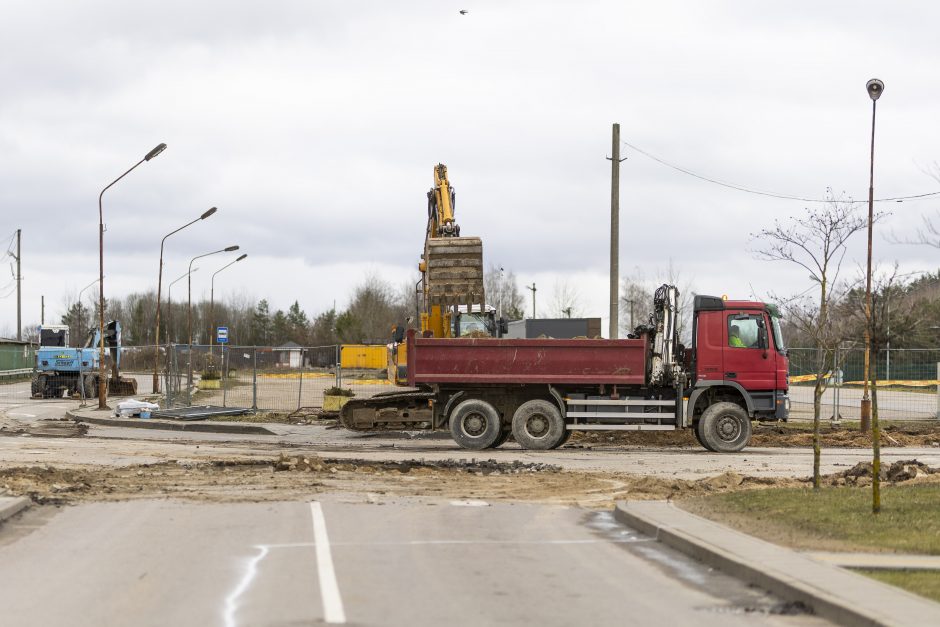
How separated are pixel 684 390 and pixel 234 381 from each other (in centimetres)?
1767

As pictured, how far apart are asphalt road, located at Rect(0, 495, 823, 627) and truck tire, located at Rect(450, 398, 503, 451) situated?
33.2ft

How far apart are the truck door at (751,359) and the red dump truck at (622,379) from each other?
2 centimetres

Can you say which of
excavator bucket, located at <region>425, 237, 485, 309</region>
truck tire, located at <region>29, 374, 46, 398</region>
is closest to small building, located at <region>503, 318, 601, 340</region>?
truck tire, located at <region>29, 374, 46, 398</region>

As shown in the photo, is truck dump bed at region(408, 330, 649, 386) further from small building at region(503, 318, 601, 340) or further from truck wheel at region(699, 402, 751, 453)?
small building at region(503, 318, 601, 340)

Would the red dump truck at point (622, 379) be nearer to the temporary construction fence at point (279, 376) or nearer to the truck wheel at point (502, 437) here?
the truck wheel at point (502, 437)

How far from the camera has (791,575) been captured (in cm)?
884

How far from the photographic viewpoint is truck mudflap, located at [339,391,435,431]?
24484mm

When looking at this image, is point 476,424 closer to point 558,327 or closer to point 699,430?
point 699,430

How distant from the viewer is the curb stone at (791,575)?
298 inches

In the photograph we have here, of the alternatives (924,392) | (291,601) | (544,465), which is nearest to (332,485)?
(544,465)

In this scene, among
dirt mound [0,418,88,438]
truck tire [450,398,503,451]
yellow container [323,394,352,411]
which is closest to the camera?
truck tire [450,398,503,451]

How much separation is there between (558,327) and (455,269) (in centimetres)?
2589

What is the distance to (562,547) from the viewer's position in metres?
11.0

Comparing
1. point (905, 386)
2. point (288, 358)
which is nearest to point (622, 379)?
point (288, 358)
